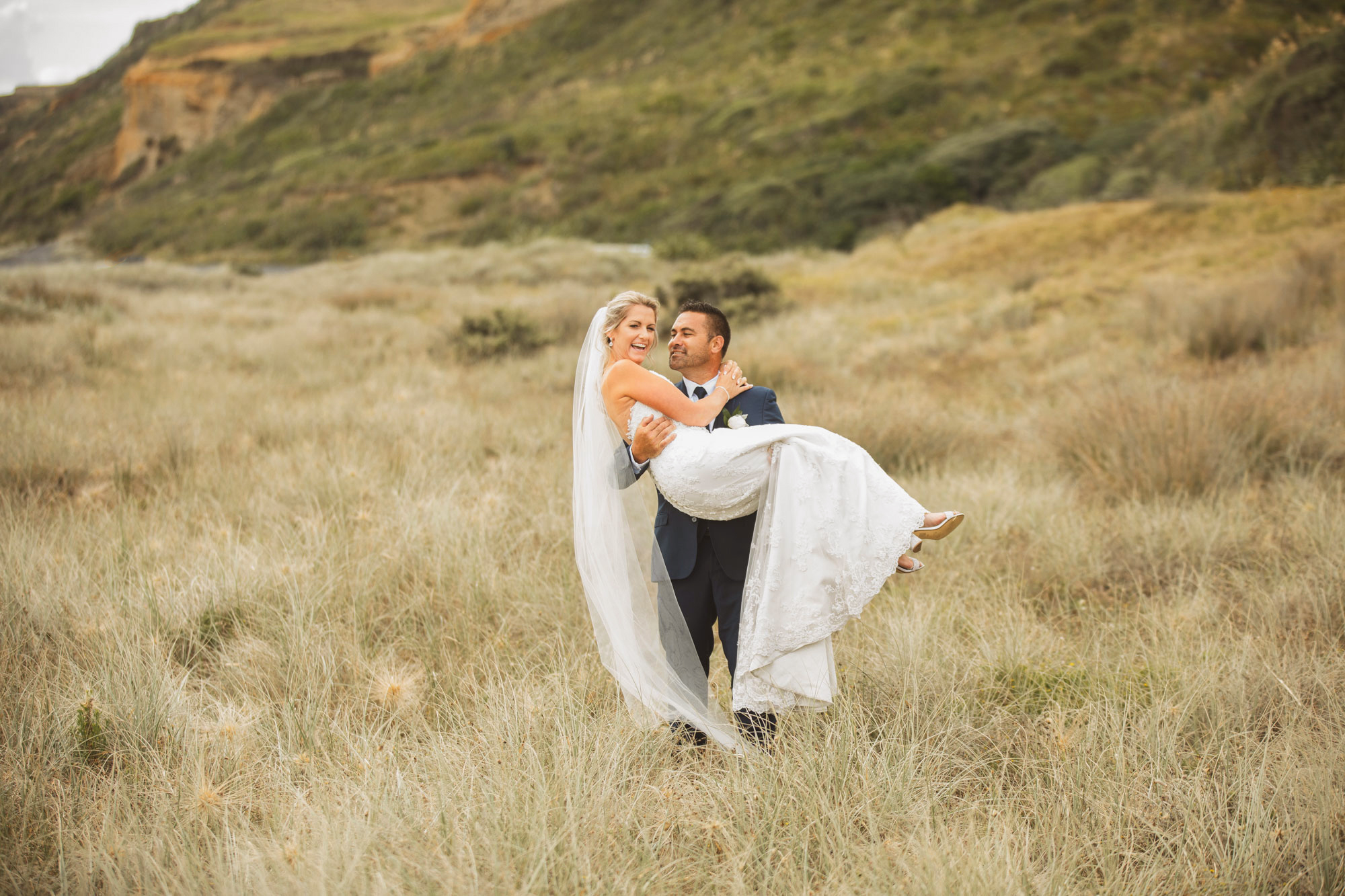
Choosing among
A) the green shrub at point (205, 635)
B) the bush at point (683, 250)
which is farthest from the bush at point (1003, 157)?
the green shrub at point (205, 635)

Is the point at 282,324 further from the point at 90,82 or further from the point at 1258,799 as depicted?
the point at 90,82

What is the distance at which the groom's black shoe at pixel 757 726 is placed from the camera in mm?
2285

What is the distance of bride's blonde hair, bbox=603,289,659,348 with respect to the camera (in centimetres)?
230

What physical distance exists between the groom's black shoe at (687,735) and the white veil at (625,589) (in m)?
0.02

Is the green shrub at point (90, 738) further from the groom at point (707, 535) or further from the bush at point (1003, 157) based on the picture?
the bush at point (1003, 157)

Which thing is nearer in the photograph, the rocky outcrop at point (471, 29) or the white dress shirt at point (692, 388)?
the white dress shirt at point (692, 388)

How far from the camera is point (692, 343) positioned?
2.21 meters

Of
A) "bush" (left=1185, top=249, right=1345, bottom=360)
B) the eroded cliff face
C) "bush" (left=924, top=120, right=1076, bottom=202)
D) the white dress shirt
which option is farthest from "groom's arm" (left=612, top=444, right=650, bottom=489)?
the eroded cliff face

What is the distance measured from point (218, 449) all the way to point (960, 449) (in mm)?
5911

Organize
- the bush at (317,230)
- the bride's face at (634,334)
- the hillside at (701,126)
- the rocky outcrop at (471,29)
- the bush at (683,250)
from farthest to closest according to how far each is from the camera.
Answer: the rocky outcrop at (471,29) < the bush at (317,230) < the hillside at (701,126) < the bush at (683,250) < the bride's face at (634,334)

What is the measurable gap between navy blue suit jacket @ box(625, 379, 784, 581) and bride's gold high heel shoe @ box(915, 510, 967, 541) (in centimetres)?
52

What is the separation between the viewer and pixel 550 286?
16.3m

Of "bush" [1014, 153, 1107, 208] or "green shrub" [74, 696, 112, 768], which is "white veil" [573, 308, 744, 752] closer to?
"green shrub" [74, 696, 112, 768]

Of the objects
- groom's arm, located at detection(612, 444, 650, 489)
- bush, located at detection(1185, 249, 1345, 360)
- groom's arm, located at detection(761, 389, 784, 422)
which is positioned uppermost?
groom's arm, located at detection(761, 389, 784, 422)
